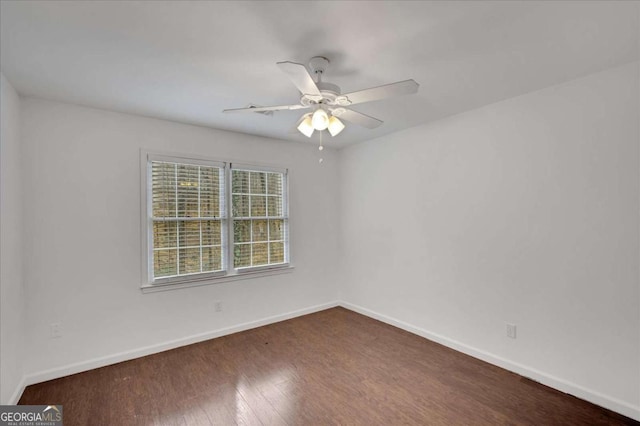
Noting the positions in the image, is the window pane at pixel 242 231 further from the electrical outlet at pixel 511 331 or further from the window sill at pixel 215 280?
the electrical outlet at pixel 511 331

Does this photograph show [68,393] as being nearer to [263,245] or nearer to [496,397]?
[263,245]

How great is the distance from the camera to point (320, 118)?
80.5 inches

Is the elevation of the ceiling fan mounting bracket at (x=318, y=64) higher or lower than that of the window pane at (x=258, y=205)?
higher

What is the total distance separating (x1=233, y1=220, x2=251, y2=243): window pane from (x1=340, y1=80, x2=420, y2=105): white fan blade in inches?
95.9

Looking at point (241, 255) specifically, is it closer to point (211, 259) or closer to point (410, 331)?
point (211, 259)

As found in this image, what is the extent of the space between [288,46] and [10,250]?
103 inches

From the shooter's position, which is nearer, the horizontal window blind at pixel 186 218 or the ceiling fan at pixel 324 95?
the ceiling fan at pixel 324 95

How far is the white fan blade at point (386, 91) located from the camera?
1768 millimetres

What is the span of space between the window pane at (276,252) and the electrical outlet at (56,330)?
7.38 feet

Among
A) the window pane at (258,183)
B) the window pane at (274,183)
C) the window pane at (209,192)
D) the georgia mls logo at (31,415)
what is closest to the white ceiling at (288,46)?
the window pane at (209,192)

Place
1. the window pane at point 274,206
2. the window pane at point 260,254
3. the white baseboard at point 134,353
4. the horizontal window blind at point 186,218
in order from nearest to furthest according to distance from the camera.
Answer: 1. the white baseboard at point 134,353
2. the horizontal window blind at point 186,218
3. the window pane at point 260,254
4. the window pane at point 274,206

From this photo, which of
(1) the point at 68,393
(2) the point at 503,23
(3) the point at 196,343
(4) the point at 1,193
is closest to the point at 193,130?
(4) the point at 1,193

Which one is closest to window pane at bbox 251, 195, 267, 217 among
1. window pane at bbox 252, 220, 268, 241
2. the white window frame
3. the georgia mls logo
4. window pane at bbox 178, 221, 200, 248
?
window pane at bbox 252, 220, 268, 241

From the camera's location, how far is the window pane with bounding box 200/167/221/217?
3604 mm
